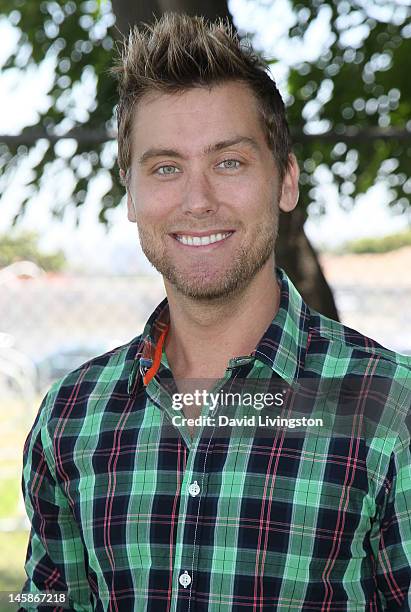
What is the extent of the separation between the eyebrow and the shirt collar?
355mm

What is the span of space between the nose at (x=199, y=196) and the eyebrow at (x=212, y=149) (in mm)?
55

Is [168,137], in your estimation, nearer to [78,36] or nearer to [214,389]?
[214,389]

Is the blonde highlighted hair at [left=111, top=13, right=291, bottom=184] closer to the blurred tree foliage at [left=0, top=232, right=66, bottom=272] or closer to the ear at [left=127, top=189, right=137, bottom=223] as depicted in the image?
the ear at [left=127, top=189, right=137, bottom=223]

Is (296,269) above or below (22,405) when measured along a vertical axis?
above

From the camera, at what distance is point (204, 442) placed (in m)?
1.98

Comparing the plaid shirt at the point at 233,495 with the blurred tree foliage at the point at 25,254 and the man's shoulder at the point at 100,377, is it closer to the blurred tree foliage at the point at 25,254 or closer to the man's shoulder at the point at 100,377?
the man's shoulder at the point at 100,377

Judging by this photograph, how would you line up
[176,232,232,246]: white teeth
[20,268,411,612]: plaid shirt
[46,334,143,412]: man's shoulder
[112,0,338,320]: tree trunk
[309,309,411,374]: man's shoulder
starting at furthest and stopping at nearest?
1. [112,0,338,320]: tree trunk
2. [46,334,143,412]: man's shoulder
3. [176,232,232,246]: white teeth
4. [309,309,411,374]: man's shoulder
5. [20,268,411,612]: plaid shirt

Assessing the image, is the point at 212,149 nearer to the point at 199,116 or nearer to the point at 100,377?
the point at 199,116

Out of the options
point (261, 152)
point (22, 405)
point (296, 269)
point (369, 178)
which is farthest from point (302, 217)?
point (22, 405)

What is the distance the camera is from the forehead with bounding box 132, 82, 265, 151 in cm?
213

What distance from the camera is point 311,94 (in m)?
3.76

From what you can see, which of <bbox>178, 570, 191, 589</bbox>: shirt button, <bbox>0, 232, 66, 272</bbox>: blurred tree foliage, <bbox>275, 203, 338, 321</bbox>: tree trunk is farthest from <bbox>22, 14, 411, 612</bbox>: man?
<bbox>0, 232, 66, 272</bbox>: blurred tree foliage

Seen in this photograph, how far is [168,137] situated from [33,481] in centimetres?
91

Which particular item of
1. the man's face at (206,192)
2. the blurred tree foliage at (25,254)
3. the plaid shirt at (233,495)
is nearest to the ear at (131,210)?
the man's face at (206,192)
